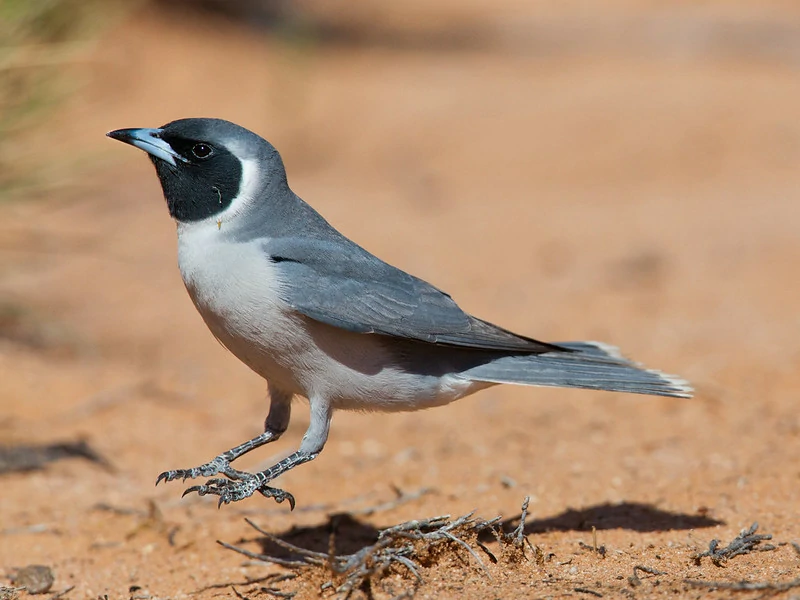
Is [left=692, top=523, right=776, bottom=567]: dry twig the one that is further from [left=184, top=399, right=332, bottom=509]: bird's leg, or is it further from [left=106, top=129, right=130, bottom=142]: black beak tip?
[left=106, top=129, right=130, bottom=142]: black beak tip

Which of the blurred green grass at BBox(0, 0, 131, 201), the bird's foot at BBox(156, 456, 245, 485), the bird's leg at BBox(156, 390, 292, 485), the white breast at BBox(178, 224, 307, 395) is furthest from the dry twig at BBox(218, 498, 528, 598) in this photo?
the blurred green grass at BBox(0, 0, 131, 201)

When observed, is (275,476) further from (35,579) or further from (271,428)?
(35,579)

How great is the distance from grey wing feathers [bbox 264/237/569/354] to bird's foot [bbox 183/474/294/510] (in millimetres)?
747

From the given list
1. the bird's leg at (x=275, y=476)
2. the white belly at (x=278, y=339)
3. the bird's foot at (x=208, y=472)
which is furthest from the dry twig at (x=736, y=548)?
the bird's foot at (x=208, y=472)

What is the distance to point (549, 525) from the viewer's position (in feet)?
16.2

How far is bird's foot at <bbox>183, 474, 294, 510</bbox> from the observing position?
4.34 m

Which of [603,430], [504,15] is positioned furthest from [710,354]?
[504,15]

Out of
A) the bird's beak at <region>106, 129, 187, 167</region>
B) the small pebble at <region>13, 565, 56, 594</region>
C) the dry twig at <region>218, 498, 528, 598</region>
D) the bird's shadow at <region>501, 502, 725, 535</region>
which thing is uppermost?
the bird's beak at <region>106, 129, 187, 167</region>

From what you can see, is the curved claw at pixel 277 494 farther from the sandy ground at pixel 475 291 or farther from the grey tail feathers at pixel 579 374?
the grey tail feathers at pixel 579 374

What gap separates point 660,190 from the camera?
480 inches

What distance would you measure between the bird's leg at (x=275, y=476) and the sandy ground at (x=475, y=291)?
0.41 m

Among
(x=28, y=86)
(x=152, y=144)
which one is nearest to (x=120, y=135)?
(x=152, y=144)

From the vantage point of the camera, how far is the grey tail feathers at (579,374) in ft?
15.4

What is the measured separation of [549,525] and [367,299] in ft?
4.62
